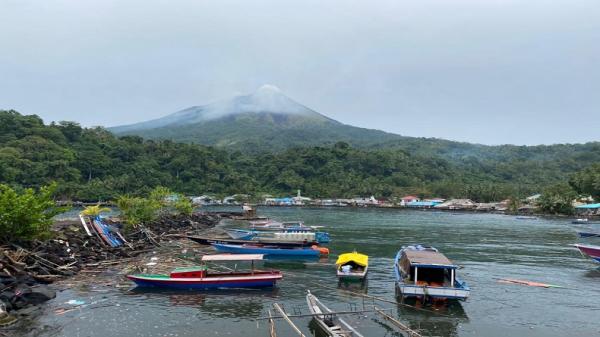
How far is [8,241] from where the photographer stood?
25.1m

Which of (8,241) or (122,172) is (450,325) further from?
(122,172)

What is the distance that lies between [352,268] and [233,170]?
12939 cm

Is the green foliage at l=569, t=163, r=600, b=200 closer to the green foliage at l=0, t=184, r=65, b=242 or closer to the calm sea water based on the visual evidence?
the calm sea water

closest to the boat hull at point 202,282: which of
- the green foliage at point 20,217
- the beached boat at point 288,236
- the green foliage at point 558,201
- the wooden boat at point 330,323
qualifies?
the wooden boat at point 330,323

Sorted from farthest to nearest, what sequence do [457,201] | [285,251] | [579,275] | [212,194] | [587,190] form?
[212,194] → [457,201] → [587,190] → [285,251] → [579,275]

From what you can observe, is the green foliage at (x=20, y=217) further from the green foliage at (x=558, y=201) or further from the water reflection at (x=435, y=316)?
the green foliage at (x=558, y=201)

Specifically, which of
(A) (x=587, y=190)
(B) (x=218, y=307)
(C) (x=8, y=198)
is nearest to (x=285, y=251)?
(B) (x=218, y=307)

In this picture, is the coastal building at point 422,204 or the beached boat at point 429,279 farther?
the coastal building at point 422,204

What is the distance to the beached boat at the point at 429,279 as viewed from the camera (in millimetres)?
20078

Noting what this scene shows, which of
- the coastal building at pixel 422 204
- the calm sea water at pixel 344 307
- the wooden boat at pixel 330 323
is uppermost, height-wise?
the coastal building at pixel 422 204

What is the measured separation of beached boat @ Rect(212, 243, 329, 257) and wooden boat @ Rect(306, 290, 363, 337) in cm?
1656

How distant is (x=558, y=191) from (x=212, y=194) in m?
93.0

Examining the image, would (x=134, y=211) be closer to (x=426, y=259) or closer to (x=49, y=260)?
(x=49, y=260)

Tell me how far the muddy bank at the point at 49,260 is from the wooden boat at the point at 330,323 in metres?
12.1
